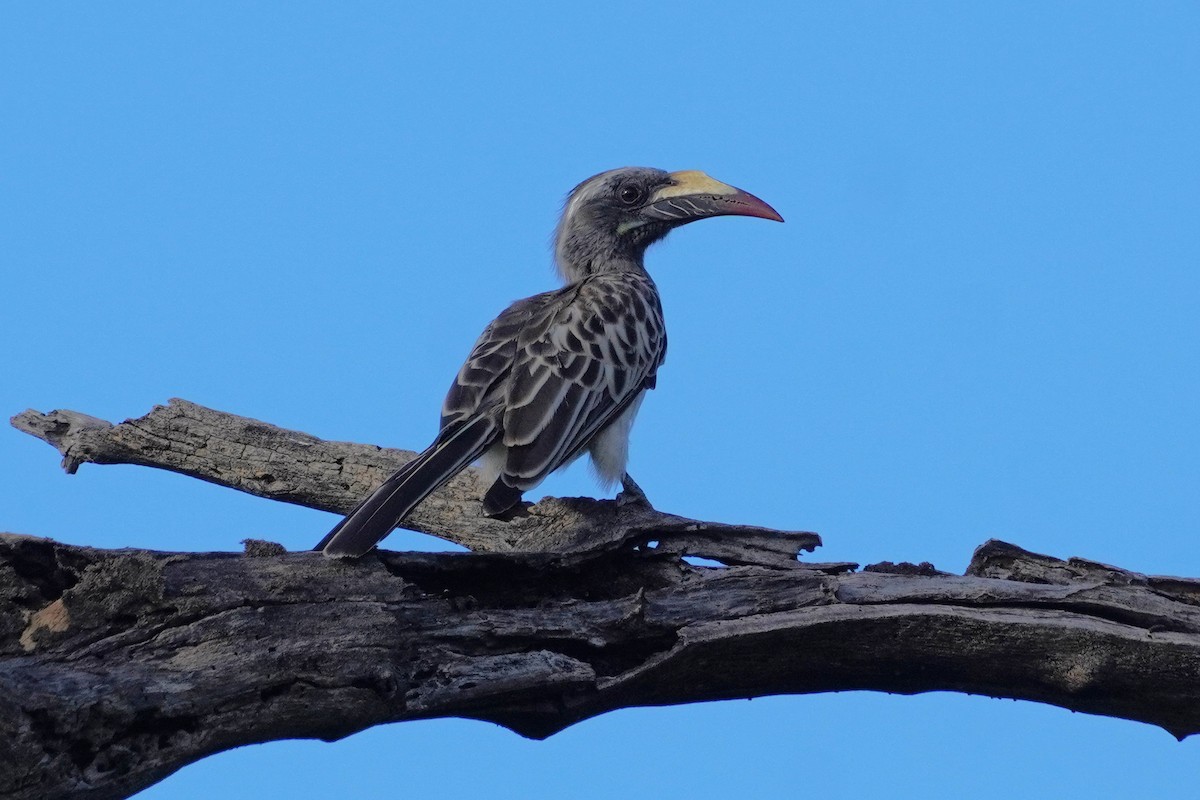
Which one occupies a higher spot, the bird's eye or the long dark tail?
the bird's eye

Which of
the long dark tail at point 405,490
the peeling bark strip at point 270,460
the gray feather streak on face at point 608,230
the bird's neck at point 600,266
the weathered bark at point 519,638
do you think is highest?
the gray feather streak on face at point 608,230

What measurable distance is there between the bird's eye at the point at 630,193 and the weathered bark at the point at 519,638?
2.92 metres

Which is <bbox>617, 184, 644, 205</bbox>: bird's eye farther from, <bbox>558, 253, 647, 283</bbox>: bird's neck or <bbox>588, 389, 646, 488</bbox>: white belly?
<bbox>588, 389, 646, 488</bbox>: white belly

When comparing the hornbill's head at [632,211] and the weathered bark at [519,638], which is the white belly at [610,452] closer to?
the weathered bark at [519,638]

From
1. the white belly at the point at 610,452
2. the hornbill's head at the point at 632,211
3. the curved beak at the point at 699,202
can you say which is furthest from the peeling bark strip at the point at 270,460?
the curved beak at the point at 699,202

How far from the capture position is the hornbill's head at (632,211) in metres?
7.46

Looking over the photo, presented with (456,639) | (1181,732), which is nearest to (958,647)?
(1181,732)

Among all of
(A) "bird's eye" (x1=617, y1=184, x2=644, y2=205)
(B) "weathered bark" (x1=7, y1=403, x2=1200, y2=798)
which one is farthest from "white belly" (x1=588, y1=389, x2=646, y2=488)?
(A) "bird's eye" (x1=617, y1=184, x2=644, y2=205)

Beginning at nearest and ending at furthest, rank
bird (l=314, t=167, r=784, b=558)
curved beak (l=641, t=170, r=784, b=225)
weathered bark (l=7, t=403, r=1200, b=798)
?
weathered bark (l=7, t=403, r=1200, b=798), bird (l=314, t=167, r=784, b=558), curved beak (l=641, t=170, r=784, b=225)

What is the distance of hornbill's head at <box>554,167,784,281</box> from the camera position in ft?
24.5

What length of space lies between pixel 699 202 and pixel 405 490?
3381 mm

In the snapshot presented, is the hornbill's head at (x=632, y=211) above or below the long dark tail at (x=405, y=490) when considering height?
above

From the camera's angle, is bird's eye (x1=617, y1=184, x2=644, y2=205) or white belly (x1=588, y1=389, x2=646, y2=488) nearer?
white belly (x1=588, y1=389, x2=646, y2=488)

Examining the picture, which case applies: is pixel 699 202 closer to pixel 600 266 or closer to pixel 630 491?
pixel 600 266
